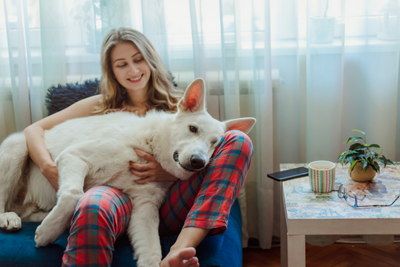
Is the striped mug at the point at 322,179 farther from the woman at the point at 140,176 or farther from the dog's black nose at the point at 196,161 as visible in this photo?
the dog's black nose at the point at 196,161

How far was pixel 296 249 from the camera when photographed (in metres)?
1.37

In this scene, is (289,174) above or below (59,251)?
above

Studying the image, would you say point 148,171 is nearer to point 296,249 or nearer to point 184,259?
point 184,259

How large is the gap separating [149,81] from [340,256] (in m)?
1.55

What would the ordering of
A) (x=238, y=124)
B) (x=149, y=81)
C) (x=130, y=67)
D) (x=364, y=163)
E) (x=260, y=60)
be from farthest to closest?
1. (x=260, y=60)
2. (x=149, y=81)
3. (x=130, y=67)
4. (x=238, y=124)
5. (x=364, y=163)

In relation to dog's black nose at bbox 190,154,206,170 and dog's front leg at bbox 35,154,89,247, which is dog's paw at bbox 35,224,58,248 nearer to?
dog's front leg at bbox 35,154,89,247

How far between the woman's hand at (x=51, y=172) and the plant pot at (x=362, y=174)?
1384 mm

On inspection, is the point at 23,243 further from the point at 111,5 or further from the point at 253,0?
the point at 253,0

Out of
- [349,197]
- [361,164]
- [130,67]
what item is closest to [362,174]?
[361,164]

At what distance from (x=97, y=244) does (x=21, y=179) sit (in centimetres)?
78

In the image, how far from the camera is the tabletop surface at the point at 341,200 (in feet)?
4.46

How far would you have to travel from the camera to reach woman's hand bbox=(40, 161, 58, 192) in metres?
1.61

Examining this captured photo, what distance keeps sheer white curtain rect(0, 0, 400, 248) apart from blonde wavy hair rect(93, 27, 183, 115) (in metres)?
0.24

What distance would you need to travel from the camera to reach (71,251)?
1229mm
